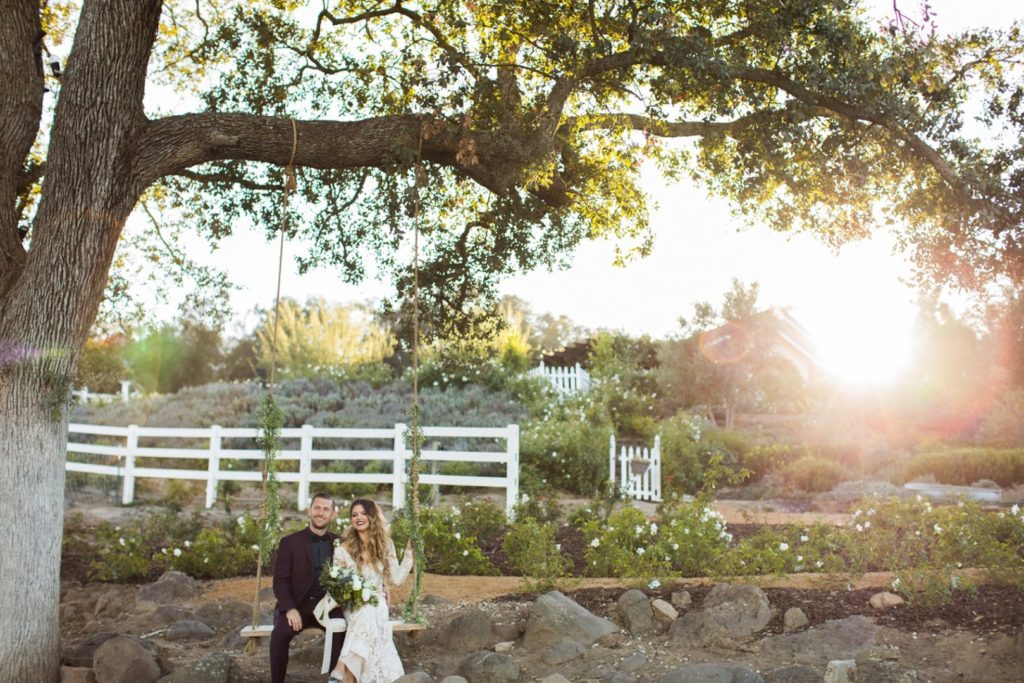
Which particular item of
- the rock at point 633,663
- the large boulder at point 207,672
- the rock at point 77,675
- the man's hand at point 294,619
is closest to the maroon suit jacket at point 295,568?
the man's hand at point 294,619

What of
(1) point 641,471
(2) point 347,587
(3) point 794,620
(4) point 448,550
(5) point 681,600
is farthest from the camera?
(1) point 641,471

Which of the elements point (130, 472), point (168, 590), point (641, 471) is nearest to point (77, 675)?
point (168, 590)

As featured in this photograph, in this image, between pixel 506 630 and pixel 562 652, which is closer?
pixel 562 652

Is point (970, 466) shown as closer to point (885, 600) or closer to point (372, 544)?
point (885, 600)

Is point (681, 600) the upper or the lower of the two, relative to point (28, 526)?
lower

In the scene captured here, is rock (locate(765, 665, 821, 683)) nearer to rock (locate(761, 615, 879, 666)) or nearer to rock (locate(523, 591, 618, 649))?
rock (locate(761, 615, 879, 666))

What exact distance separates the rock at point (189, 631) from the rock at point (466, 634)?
204cm

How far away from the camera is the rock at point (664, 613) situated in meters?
6.75

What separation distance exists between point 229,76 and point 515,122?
151 inches

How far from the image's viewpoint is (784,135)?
8070 millimetres

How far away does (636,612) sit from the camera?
268 inches

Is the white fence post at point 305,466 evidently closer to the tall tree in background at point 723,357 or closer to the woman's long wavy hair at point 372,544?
the woman's long wavy hair at point 372,544

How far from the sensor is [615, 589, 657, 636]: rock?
264 inches

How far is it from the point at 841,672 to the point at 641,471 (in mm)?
10110
